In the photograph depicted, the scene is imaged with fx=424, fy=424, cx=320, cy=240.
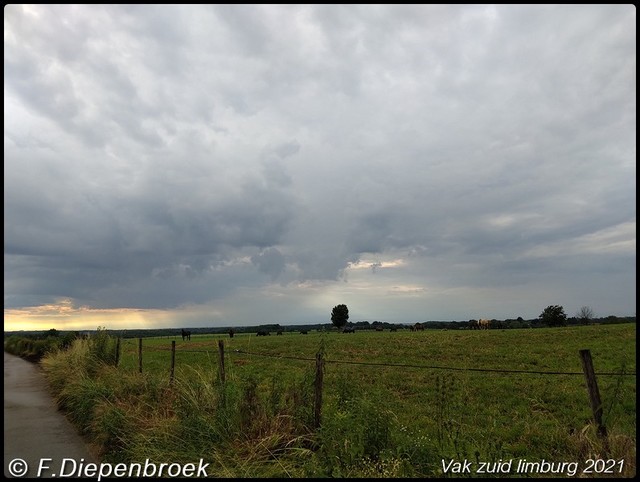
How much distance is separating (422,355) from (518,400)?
12775 millimetres

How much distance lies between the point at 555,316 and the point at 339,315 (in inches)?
2288

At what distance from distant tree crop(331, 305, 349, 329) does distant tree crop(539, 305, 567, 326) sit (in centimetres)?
5531

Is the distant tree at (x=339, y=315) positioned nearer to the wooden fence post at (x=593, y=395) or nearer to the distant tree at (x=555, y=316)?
the distant tree at (x=555, y=316)

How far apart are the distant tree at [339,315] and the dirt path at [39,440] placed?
108776mm

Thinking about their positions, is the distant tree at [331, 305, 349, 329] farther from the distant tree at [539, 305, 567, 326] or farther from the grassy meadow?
the grassy meadow

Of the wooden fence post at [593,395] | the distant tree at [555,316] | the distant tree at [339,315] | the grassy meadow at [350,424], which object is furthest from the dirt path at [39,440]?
the distant tree at [339,315]

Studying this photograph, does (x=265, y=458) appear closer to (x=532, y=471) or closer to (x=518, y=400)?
Result: (x=532, y=471)

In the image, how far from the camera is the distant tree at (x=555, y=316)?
77037mm

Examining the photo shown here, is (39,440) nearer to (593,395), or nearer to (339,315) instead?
(593,395)

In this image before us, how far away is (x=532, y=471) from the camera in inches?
207

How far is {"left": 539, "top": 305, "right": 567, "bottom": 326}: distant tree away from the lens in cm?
7704

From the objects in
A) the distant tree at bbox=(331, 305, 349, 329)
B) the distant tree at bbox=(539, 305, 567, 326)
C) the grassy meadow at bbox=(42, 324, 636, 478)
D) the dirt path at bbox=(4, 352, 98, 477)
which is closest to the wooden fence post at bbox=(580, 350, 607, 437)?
the grassy meadow at bbox=(42, 324, 636, 478)

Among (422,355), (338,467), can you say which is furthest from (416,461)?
(422,355)

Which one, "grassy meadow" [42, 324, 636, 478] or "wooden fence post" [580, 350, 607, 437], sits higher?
"wooden fence post" [580, 350, 607, 437]
